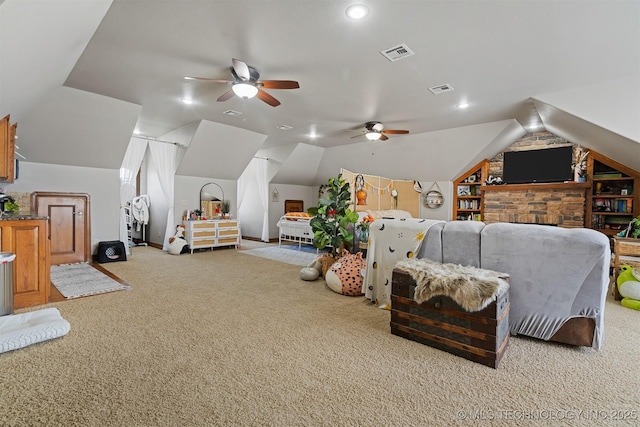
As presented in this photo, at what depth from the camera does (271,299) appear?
3.55 metres

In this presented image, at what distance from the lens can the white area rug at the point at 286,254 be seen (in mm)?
6078

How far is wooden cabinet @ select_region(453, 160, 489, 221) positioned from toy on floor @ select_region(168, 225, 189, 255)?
681cm

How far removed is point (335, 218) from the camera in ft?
14.7

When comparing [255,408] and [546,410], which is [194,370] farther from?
[546,410]

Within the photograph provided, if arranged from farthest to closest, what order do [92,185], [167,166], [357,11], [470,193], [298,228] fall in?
1. [298,228]
2. [470,193]
3. [167,166]
4. [92,185]
5. [357,11]

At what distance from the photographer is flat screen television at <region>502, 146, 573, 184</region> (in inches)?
235

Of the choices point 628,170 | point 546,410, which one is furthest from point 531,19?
point 628,170

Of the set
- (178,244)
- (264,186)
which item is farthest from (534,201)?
Answer: (178,244)

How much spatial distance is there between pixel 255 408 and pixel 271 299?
1946mm

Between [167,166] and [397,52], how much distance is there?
604cm

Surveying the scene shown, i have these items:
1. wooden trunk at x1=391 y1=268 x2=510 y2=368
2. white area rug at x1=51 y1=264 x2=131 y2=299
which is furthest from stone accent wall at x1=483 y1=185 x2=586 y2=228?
white area rug at x1=51 y1=264 x2=131 y2=299

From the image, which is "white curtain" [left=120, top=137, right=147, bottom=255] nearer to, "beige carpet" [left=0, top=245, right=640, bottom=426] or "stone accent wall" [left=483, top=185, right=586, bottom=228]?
"beige carpet" [left=0, top=245, right=640, bottom=426]

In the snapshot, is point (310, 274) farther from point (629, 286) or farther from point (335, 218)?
point (629, 286)

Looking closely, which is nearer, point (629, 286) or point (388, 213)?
point (629, 286)
